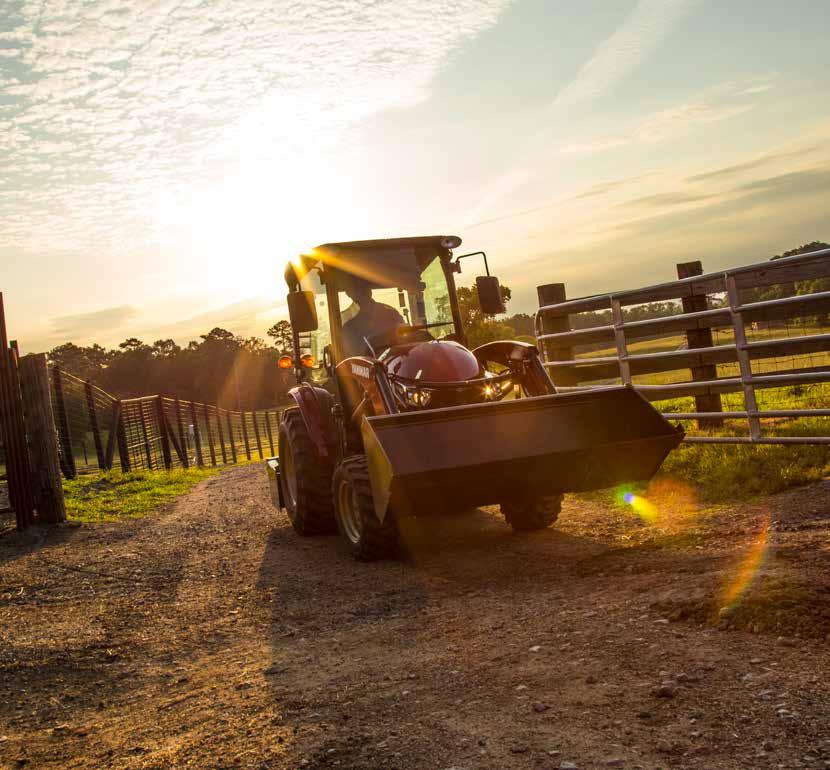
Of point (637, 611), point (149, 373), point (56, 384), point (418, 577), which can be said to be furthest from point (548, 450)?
point (149, 373)

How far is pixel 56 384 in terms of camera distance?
51.8ft

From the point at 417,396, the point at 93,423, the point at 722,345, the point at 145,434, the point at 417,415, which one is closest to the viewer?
the point at 417,415

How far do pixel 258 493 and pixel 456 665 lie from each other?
29.7 ft

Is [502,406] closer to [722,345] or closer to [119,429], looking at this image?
[722,345]

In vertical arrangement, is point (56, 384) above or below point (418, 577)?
above

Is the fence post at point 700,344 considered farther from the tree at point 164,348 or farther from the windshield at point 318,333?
the tree at point 164,348

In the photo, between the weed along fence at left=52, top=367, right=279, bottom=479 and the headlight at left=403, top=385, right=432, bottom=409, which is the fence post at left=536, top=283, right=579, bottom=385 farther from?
the weed along fence at left=52, top=367, right=279, bottom=479

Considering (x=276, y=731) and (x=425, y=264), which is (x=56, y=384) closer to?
(x=425, y=264)

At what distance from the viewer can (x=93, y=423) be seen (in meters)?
18.1

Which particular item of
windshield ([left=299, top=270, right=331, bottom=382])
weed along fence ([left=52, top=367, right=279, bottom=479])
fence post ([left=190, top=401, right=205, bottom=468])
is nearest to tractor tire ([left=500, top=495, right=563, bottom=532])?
windshield ([left=299, top=270, right=331, bottom=382])

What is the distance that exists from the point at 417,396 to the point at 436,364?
11.3 inches

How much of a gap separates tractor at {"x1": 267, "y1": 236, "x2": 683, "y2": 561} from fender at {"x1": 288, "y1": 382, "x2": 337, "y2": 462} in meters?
0.01

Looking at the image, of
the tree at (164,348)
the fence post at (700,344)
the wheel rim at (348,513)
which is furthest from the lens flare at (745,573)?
the tree at (164,348)

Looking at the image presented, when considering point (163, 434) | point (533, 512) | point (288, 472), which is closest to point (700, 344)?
point (533, 512)
